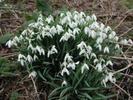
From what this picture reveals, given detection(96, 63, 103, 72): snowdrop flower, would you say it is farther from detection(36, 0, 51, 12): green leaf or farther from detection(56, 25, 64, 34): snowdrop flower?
detection(36, 0, 51, 12): green leaf

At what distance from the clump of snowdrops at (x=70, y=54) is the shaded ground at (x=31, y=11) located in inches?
6.7

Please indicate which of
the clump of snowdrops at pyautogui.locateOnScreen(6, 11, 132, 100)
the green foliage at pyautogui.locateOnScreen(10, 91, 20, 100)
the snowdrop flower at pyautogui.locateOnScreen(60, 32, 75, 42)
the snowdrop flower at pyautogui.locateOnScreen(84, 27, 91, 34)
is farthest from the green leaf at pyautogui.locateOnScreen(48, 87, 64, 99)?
the snowdrop flower at pyautogui.locateOnScreen(84, 27, 91, 34)

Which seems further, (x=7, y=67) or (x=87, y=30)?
(x=7, y=67)

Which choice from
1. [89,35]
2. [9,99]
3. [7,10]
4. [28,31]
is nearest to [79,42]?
[89,35]

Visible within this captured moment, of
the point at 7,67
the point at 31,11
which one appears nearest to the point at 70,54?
the point at 7,67

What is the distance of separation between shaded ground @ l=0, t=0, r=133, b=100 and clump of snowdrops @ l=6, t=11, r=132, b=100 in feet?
0.56

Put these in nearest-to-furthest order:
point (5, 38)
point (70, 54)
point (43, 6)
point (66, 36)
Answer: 1. point (66, 36)
2. point (70, 54)
3. point (5, 38)
4. point (43, 6)

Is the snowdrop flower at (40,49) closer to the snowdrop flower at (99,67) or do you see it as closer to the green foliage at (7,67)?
the green foliage at (7,67)

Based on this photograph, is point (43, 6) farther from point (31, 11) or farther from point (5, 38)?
point (5, 38)

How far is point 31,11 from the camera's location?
197 inches

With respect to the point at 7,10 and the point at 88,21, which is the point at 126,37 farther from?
the point at 7,10

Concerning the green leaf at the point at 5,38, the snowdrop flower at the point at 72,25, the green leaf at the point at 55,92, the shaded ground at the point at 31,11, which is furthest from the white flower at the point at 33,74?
the green leaf at the point at 5,38

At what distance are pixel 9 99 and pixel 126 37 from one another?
1444 millimetres

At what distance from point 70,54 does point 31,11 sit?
131 centimetres
